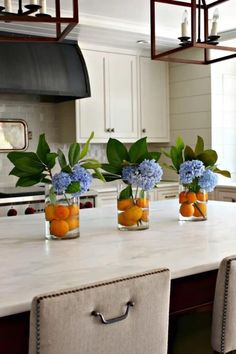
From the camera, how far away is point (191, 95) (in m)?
5.16

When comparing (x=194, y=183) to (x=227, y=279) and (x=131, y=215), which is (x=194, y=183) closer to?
(x=131, y=215)

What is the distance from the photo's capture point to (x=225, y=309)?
132 cm

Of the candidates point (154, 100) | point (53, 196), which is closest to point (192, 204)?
point (53, 196)

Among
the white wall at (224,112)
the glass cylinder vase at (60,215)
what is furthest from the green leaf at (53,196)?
the white wall at (224,112)

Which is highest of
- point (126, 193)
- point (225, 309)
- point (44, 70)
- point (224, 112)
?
point (44, 70)

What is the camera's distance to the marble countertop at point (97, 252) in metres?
1.26

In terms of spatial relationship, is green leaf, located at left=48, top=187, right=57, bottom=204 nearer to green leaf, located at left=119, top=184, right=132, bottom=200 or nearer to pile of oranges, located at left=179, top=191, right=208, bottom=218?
green leaf, located at left=119, top=184, right=132, bottom=200

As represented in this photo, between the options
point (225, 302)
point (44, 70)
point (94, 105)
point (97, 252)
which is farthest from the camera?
point (94, 105)

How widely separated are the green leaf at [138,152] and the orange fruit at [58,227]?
0.42 meters

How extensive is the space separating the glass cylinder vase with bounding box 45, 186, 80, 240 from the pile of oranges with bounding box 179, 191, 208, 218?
635mm

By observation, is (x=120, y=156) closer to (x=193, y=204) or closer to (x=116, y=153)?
(x=116, y=153)

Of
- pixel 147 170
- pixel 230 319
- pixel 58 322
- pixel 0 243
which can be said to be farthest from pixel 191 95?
pixel 58 322

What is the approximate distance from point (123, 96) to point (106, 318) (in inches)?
164

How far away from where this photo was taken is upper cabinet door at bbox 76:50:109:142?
15.7ft
